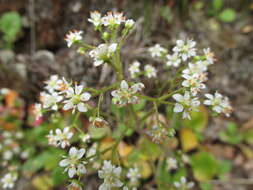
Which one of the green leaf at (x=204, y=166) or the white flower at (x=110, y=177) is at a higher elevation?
the green leaf at (x=204, y=166)

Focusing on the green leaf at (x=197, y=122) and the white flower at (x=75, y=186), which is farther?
the green leaf at (x=197, y=122)

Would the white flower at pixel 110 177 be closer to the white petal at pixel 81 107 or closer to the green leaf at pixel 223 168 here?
the white petal at pixel 81 107

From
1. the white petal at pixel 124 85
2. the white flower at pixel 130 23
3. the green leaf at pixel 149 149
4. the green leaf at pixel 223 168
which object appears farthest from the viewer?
the green leaf at pixel 223 168

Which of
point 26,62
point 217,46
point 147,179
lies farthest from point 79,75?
point 217,46

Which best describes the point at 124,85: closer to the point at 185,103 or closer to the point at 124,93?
the point at 124,93

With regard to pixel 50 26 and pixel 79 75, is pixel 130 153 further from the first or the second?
pixel 50 26

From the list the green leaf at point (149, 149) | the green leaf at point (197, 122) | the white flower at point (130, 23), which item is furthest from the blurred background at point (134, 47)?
the white flower at point (130, 23)

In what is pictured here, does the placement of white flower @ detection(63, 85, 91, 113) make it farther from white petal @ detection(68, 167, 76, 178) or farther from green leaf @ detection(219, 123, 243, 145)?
green leaf @ detection(219, 123, 243, 145)
